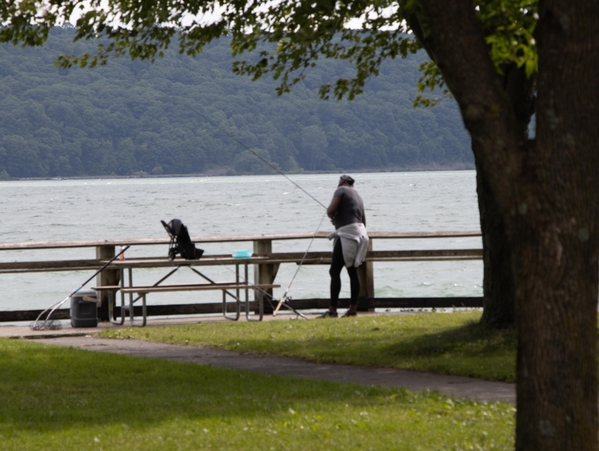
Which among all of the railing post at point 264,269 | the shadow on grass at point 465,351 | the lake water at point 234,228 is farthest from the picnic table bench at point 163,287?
the shadow on grass at point 465,351

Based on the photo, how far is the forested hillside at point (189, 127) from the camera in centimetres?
6178

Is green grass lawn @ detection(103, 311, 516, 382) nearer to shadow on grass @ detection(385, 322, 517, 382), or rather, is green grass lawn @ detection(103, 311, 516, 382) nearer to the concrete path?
shadow on grass @ detection(385, 322, 517, 382)

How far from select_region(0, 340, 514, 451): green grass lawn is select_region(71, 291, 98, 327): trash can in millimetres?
3758

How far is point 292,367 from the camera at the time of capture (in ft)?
30.8

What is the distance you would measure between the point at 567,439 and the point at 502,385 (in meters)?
3.69

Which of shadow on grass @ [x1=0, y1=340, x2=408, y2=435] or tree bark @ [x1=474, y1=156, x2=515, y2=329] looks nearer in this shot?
shadow on grass @ [x1=0, y1=340, x2=408, y2=435]

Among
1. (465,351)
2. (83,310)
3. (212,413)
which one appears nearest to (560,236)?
(212,413)

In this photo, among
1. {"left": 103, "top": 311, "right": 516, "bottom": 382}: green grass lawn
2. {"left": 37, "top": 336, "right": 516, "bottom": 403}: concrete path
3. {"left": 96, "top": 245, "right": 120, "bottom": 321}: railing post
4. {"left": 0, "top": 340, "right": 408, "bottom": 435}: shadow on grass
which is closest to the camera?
{"left": 0, "top": 340, "right": 408, "bottom": 435}: shadow on grass

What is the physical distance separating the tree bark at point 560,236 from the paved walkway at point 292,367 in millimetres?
2929

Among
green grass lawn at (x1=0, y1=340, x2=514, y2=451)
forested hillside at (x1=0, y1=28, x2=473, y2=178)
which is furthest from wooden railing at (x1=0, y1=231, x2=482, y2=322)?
forested hillside at (x1=0, y1=28, x2=473, y2=178)

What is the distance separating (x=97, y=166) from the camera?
87.3 metres

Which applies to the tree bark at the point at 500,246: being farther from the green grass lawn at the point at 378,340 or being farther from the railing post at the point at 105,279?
the railing post at the point at 105,279

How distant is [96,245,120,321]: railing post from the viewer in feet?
46.0

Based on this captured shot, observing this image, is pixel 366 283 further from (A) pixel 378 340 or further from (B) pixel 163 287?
(A) pixel 378 340
